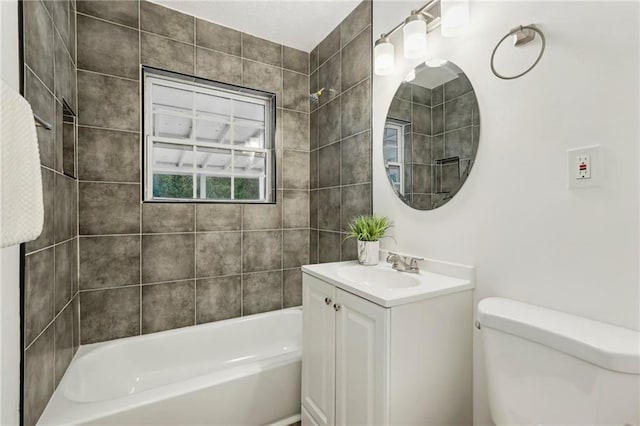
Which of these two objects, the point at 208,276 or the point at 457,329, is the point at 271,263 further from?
the point at 457,329

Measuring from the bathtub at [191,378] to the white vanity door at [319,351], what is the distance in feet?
0.60

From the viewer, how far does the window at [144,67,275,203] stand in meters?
2.11

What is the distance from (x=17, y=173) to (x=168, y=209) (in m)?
1.46

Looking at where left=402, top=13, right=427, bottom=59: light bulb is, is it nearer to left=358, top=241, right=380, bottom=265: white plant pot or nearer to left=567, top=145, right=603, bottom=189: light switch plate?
left=567, top=145, right=603, bottom=189: light switch plate

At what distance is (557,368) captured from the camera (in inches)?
32.8

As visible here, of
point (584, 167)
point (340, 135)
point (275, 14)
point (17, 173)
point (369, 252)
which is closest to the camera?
point (17, 173)

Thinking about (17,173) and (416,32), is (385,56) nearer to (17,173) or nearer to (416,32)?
(416,32)

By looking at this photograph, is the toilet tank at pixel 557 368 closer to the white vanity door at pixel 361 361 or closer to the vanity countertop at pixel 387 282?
the vanity countertop at pixel 387 282

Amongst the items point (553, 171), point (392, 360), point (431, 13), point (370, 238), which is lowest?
point (392, 360)

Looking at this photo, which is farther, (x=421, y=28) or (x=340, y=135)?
(x=340, y=135)

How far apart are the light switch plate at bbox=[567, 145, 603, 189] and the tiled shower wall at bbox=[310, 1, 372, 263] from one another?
1.06 meters

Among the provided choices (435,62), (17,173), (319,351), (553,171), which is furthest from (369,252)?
(17,173)

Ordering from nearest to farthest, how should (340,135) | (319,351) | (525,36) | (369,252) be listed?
(525,36)
(319,351)
(369,252)
(340,135)

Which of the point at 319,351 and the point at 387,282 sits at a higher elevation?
the point at 387,282
